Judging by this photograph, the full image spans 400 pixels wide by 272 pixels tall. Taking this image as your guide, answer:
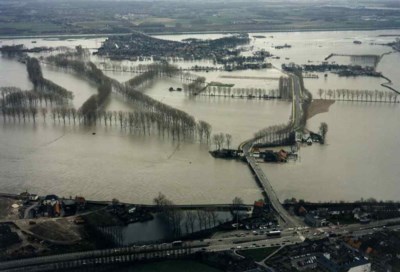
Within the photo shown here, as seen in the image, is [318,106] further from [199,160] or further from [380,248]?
[380,248]

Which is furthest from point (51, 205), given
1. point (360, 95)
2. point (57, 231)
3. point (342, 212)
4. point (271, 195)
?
point (360, 95)

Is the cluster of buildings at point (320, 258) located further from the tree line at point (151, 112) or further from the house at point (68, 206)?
the tree line at point (151, 112)

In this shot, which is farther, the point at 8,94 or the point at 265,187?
the point at 8,94

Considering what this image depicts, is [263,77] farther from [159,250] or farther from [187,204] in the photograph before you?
[159,250]

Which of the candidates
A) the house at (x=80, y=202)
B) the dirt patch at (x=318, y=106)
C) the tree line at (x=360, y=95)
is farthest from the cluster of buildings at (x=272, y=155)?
the tree line at (x=360, y=95)

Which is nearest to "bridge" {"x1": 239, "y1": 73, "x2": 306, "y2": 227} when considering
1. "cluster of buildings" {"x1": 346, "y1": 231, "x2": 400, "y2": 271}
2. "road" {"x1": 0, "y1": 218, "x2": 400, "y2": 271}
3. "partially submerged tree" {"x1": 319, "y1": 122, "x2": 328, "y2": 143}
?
"road" {"x1": 0, "y1": 218, "x2": 400, "y2": 271}

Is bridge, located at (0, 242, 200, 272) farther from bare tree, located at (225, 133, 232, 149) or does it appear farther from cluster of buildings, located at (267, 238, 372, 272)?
bare tree, located at (225, 133, 232, 149)

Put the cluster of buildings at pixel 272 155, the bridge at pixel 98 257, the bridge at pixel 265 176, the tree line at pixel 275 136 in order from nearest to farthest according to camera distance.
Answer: the bridge at pixel 98 257, the bridge at pixel 265 176, the cluster of buildings at pixel 272 155, the tree line at pixel 275 136

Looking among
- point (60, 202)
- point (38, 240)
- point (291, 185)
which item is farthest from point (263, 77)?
point (38, 240)
